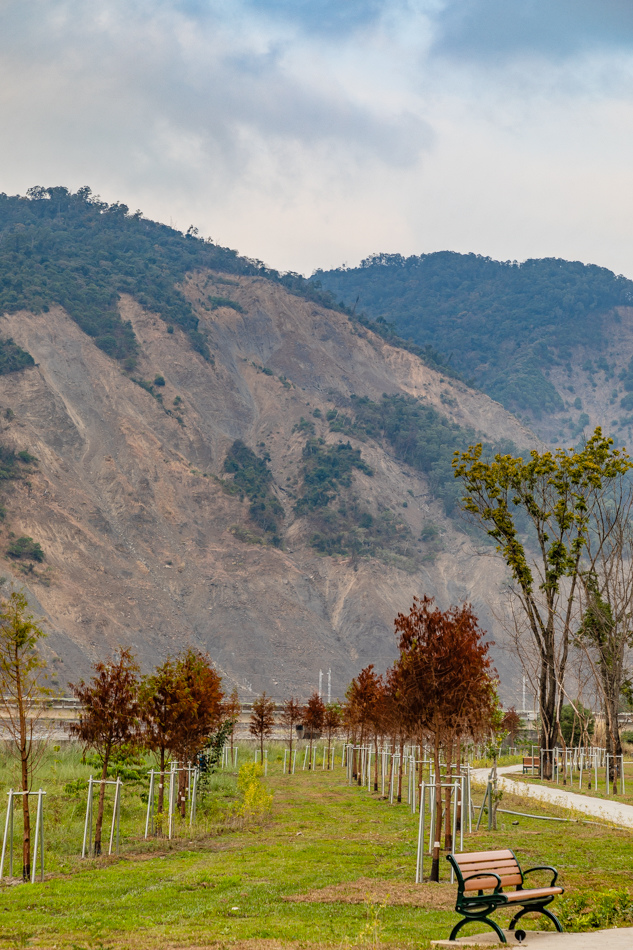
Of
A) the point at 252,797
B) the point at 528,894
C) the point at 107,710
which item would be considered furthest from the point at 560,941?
the point at 252,797

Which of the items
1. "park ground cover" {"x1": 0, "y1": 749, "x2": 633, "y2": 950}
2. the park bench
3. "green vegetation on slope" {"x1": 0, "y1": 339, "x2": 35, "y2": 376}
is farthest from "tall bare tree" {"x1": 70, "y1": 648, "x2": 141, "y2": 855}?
"green vegetation on slope" {"x1": 0, "y1": 339, "x2": 35, "y2": 376}

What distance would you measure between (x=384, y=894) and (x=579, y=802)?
15.8 meters

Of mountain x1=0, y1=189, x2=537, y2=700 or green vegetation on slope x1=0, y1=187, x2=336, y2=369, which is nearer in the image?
mountain x1=0, y1=189, x2=537, y2=700

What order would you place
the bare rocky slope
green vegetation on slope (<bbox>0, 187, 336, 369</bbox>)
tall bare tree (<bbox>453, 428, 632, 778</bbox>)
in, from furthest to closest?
1. green vegetation on slope (<bbox>0, 187, 336, 369</bbox>)
2. the bare rocky slope
3. tall bare tree (<bbox>453, 428, 632, 778</bbox>)

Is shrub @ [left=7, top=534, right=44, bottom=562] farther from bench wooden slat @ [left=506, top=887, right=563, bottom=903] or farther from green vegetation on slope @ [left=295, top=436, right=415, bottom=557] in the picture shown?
bench wooden slat @ [left=506, top=887, right=563, bottom=903]

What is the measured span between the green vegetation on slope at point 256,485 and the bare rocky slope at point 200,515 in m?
1.74

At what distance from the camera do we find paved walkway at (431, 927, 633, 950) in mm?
8664

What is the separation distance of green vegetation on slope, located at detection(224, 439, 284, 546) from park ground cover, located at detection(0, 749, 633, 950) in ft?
307

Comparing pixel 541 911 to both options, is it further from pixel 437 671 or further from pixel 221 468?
pixel 221 468

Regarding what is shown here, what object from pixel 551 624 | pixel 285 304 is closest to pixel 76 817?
pixel 551 624

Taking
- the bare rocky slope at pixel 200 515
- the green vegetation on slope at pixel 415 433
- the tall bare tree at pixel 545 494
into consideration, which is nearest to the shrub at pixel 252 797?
the tall bare tree at pixel 545 494

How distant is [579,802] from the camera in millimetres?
26203

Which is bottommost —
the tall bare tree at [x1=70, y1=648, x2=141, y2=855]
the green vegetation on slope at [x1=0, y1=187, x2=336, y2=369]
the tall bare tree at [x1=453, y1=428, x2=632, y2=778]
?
the tall bare tree at [x1=70, y1=648, x2=141, y2=855]

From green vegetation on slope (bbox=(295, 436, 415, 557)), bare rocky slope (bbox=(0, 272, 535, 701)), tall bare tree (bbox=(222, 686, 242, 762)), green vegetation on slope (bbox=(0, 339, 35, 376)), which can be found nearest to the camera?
tall bare tree (bbox=(222, 686, 242, 762))
